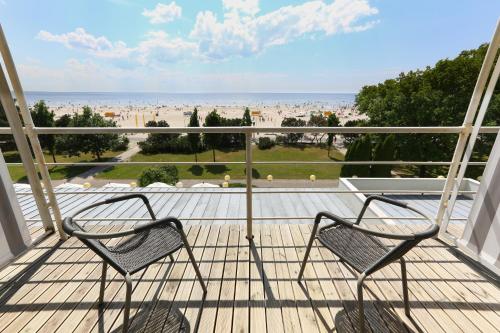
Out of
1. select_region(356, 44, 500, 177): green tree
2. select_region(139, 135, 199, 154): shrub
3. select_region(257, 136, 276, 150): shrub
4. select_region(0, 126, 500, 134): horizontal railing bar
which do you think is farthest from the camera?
select_region(257, 136, 276, 150): shrub

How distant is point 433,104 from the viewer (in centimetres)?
1356

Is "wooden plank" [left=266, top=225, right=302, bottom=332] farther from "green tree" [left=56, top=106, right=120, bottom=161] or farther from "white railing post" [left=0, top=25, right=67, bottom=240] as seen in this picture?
"green tree" [left=56, top=106, right=120, bottom=161]

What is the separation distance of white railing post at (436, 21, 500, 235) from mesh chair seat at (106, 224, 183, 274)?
2.29 metres

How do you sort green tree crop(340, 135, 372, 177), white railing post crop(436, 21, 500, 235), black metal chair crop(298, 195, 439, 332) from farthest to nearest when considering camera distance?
green tree crop(340, 135, 372, 177), white railing post crop(436, 21, 500, 235), black metal chair crop(298, 195, 439, 332)

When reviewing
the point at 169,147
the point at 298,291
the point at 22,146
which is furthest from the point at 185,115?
the point at 298,291

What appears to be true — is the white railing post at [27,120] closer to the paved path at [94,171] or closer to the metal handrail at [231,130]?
the metal handrail at [231,130]

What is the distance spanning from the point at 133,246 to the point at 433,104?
55.8ft

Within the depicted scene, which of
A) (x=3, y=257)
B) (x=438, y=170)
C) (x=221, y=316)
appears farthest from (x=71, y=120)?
(x=438, y=170)

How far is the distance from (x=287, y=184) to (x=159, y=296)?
601 inches

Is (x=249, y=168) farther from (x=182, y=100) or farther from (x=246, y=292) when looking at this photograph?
(x=182, y=100)

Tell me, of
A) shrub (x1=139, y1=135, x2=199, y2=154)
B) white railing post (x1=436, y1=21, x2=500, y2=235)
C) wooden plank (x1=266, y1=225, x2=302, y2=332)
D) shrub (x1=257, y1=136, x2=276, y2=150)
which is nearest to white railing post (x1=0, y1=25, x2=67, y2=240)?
wooden plank (x1=266, y1=225, x2=302, y2=332)

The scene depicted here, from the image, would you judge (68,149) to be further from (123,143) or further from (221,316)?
(221,316)

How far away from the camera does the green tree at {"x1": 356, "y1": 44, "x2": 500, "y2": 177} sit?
1274cm

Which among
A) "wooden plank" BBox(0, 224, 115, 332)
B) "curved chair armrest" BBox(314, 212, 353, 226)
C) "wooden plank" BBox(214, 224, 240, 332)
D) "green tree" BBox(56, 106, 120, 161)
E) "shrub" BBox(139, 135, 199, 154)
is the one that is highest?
"curved chair armrest" BBox(314, 212, 353, 226)
